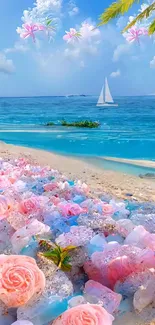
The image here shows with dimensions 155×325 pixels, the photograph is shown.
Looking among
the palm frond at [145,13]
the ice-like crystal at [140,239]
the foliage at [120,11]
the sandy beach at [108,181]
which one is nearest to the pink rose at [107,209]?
the ice-like crystal at [140,239]

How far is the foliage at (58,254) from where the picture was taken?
6.32 feet

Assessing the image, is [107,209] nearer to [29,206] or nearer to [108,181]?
[29,206]

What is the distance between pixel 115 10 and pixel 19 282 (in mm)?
7026

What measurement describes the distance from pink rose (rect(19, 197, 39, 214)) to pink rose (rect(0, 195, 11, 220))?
131 millimetres

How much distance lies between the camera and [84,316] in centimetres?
145

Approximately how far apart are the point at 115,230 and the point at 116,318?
0.81 metres

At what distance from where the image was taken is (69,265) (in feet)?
6.39

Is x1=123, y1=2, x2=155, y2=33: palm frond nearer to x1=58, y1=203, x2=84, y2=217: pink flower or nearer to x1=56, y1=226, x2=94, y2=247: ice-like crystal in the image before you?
x1=58, y1=203, x2=84, y2=217: pink flower

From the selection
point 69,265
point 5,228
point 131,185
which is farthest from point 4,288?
point 131,185

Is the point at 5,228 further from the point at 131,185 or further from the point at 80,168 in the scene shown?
the point at 80,168

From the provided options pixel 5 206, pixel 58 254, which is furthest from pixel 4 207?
pixel 58 254

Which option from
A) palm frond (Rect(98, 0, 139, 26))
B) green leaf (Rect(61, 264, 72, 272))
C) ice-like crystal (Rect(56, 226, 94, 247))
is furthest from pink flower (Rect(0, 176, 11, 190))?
palm frond (Rect(98, 0, 139, 26))

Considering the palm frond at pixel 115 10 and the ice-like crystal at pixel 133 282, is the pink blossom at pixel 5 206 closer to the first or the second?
the ice-like crystal at pixel 133 282

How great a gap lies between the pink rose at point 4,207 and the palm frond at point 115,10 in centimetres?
602
